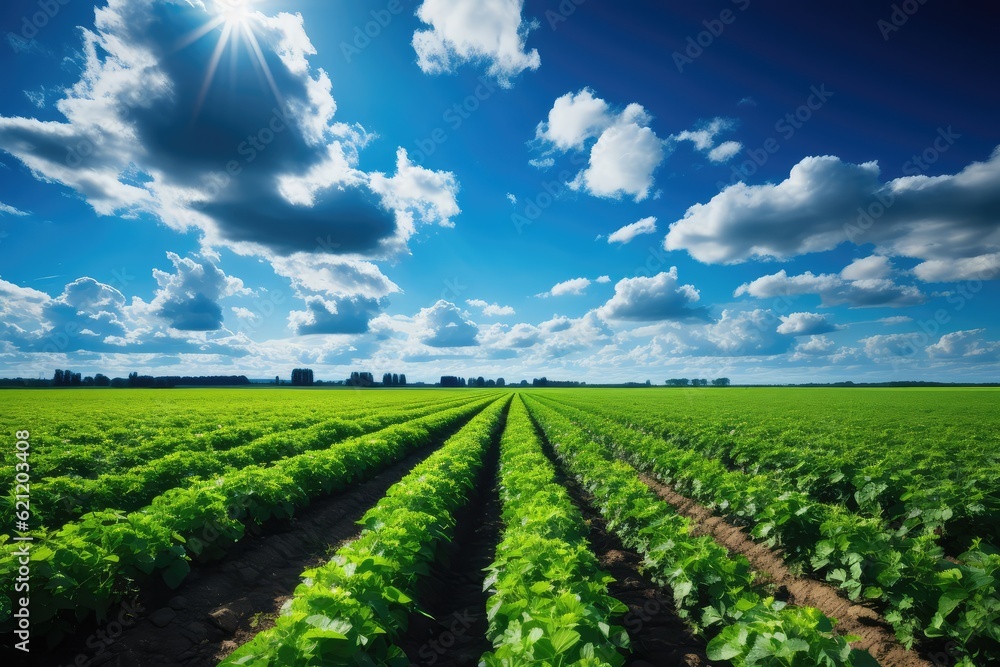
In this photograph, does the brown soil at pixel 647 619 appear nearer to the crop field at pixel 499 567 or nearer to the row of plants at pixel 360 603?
the crop field at pixel 499 567

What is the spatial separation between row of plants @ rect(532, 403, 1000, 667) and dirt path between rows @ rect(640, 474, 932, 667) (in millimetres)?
193

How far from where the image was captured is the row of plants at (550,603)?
140 inches

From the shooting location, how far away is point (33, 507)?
26.9 ft

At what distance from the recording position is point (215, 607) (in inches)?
258

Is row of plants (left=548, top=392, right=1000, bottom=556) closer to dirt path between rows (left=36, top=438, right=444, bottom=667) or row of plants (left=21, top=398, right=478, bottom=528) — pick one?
dirt path between rows (left=36, top=438, right=444, bottom=667)

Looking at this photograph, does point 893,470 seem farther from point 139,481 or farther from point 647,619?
point 139,481

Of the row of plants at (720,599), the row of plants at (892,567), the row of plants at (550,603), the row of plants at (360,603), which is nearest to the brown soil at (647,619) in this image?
the row of plants at (720,599)

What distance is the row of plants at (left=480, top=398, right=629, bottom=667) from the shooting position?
140 inches

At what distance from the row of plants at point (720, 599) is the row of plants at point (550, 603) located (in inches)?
42.1

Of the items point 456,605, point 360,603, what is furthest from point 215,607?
point 360,603

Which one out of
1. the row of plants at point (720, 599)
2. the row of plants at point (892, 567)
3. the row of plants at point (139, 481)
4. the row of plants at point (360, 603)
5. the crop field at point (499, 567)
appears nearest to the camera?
the row of plants at point (360, 603)

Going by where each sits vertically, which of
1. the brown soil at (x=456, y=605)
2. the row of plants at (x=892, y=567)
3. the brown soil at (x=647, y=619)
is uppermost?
the row of plants at (x=892, y=567)

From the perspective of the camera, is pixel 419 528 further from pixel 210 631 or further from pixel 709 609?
pixel 709 609

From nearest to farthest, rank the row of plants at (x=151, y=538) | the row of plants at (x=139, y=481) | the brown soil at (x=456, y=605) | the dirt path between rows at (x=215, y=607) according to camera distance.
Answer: the row of plants at (x=151, y=538) → the dirt path between rows at (x=215, y=607) → the brown soil at (x=456, y=605) → the row of plants at (x=139, y=481)
